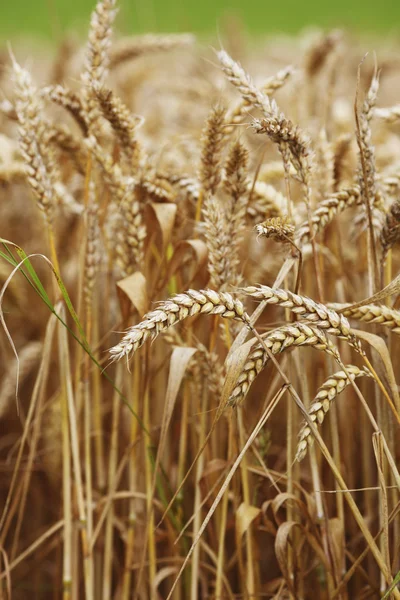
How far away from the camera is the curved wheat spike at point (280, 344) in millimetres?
748

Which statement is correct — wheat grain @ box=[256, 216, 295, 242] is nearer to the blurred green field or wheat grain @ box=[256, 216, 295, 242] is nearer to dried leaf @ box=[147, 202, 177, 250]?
dried leaf @ box=[147, 202, 177, 250]

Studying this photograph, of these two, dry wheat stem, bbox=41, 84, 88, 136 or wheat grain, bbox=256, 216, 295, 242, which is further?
dry wheat stem, bbox=41, 84, 88, 136

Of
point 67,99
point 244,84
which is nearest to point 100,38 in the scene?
point 67,99

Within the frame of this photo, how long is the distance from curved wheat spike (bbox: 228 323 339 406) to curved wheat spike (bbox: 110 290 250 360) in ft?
0.17

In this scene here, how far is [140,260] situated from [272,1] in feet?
34.6

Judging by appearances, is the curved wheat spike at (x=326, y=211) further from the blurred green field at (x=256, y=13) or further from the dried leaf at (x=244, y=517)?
the blurred green field at (x=256, y=13)

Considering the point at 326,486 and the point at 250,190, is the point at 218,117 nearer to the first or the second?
the point at 250,190

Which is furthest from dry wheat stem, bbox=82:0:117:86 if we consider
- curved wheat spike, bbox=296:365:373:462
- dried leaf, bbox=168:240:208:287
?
curved wheat spike, bbox=296:365:373:462

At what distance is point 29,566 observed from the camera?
153 cm

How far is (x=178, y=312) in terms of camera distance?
71 cm

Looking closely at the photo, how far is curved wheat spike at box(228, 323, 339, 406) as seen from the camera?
2.45ft

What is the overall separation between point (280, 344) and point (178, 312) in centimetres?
15

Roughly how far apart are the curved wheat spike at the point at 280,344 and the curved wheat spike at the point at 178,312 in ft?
0.17

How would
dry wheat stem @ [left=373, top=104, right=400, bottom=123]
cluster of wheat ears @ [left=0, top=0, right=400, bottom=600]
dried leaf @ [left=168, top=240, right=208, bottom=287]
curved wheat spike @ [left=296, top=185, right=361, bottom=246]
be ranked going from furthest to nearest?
1. dry wheat stem @ [left=373, top=104, right=400, bottom=123]
2. dried leaf @ [left=168, top=240, right=208, bottom=287]
3. curved wheat spike @ [left=296, top=185, right=361, bottom=246]
4. cluster of wheat ears @ [left=0, top=0, right=400, bottom=600]
